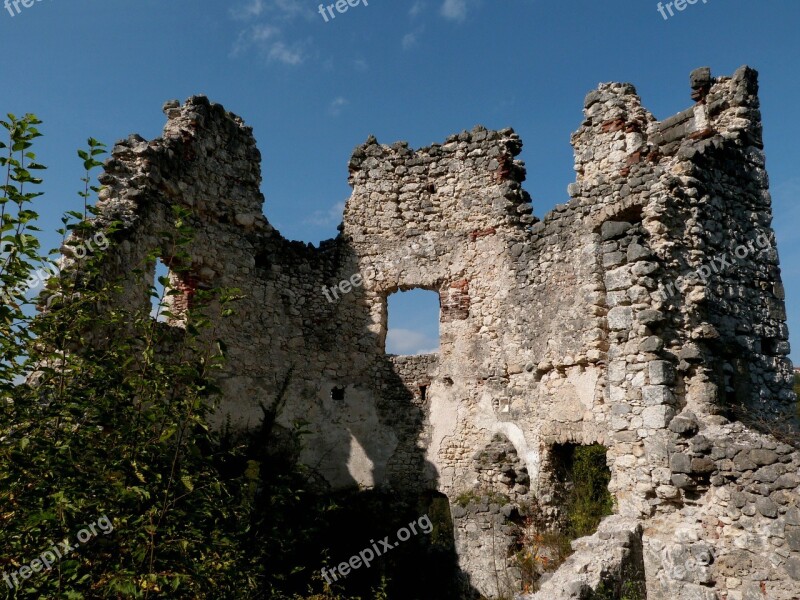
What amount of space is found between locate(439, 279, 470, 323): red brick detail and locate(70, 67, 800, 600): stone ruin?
3 cm

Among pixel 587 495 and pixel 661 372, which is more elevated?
pixel 661 372

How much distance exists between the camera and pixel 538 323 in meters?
9.92

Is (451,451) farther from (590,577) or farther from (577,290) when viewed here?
(590,577)

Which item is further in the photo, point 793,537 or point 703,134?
point 703,134

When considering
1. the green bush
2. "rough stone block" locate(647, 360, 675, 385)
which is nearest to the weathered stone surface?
"rough stone block" locate(647, 360, 675, 385)

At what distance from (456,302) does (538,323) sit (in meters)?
1.78

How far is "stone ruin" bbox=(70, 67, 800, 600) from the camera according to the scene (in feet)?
22.2

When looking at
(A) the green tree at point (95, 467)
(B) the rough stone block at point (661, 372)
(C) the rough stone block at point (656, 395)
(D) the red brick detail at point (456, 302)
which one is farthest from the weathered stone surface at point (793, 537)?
(D) the red brick detail at point (456, 302)

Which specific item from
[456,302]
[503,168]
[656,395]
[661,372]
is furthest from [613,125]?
[656,395]

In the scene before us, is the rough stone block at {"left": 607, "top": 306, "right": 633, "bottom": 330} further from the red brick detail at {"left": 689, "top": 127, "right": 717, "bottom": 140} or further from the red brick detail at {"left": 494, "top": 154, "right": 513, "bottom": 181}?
the red brick detail at {"left": 494, "top": 154, "right": 513, "bottom": 181}

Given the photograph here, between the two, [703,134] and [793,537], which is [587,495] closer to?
[793,537]

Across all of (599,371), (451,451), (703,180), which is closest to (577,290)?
(599,371)

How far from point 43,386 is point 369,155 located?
931cm

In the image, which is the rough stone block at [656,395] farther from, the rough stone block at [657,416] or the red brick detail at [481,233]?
the red brick detail at [481,233]
